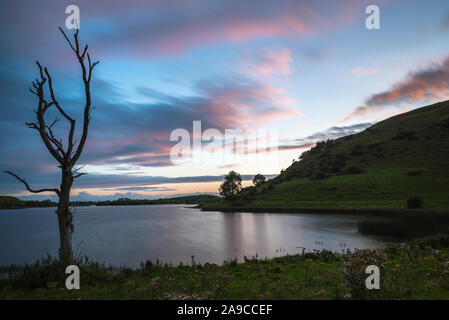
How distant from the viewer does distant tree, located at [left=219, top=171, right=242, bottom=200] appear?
469 ft

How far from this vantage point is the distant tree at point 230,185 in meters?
143

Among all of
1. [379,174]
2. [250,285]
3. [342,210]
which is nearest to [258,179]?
[379,174]

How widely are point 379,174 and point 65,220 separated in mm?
112028

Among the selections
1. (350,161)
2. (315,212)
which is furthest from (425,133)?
(315,212)

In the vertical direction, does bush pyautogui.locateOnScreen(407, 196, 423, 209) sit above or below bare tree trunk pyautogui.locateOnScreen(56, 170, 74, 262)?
below

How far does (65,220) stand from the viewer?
13000 mm

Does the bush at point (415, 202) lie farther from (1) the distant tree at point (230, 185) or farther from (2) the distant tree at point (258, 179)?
(2) the distant tree at point (258, 179)

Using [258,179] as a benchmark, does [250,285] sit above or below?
below

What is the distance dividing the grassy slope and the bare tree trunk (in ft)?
248

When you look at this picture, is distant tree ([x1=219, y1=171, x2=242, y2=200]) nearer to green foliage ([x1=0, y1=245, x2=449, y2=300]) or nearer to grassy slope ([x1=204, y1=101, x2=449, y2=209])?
grassy slope ([x1=204, y1=101, x2=449, y2=209])

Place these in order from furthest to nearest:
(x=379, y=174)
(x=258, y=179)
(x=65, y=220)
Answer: (x=258, y=179)
(x=379, y=174)
(x=65, y=220)

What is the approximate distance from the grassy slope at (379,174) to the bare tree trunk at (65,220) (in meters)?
A: 75.5

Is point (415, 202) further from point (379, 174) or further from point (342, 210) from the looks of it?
point (379, 174)

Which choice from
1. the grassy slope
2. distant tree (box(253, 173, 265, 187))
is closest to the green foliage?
the grassy slope
